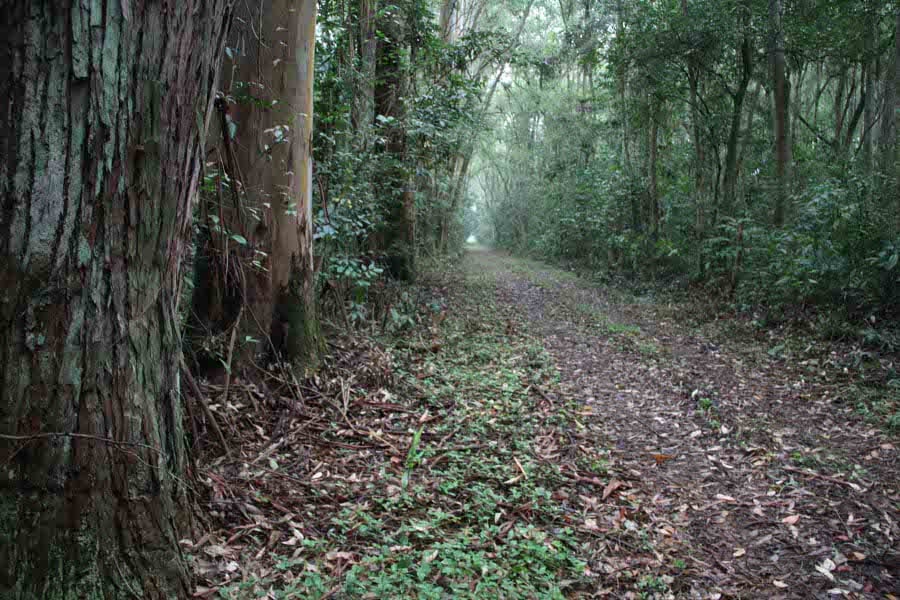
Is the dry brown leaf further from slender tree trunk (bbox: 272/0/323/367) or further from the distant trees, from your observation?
the distant trees

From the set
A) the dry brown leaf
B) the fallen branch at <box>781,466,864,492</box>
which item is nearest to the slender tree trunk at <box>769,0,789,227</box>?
the fallen branch at <box>781,466,864,492</box>

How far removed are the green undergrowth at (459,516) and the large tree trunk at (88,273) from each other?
75cm

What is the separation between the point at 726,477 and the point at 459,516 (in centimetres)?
232

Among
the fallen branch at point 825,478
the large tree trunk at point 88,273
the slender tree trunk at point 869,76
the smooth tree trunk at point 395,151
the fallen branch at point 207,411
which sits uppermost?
the slender tree trunk at point 869,76

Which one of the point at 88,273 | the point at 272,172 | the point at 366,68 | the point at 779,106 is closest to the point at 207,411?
the point at 88,273

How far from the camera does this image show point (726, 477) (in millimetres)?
4531

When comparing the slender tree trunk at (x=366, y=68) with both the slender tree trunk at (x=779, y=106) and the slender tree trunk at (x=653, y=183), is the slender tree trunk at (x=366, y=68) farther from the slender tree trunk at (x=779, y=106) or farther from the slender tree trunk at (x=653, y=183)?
the slender tree trunk at (x=653, y=183)

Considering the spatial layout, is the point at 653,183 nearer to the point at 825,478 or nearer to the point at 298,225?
the point at 825,478

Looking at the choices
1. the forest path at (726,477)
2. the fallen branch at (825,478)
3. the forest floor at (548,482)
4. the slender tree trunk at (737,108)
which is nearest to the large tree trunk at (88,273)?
the forest floor at (548,482)

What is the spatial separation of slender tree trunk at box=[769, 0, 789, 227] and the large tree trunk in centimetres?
1094

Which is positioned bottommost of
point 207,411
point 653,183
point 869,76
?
point 207,411

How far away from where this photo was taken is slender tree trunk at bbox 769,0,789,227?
10.6 m

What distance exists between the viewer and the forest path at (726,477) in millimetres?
3330

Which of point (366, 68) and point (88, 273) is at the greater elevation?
point (366, 68)
